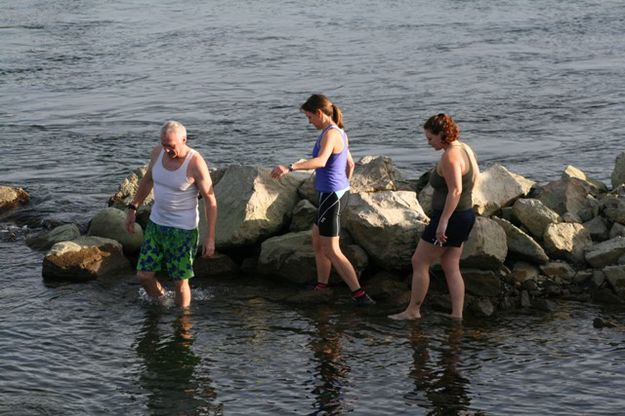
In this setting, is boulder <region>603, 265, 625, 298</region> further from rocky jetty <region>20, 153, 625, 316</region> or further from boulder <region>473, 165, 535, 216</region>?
boulder <region>473, 165, 535, 216</region>

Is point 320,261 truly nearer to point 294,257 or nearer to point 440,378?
point 294,257

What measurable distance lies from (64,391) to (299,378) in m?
1.93

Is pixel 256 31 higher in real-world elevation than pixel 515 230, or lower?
higher

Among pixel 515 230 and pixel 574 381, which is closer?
pixel 574 381

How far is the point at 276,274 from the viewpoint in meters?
12.0

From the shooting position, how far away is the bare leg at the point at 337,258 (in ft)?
35.4

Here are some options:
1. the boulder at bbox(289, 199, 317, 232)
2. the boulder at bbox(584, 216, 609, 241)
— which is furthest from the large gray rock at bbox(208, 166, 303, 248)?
the boulder at bbox(584, 216, 609, 241)

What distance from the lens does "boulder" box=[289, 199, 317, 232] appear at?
12.1m

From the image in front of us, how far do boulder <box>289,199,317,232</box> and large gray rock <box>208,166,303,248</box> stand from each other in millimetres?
142

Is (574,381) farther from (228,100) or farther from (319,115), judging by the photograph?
(228,100)

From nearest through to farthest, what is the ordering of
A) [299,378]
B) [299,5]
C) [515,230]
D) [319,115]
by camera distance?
1. [299,378]
2. [319,115]
3. [515,230]
4. [299,5]

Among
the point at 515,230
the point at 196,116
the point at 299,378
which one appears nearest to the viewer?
the point at 299,378

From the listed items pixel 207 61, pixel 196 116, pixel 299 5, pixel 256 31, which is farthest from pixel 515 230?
pixel 299 5

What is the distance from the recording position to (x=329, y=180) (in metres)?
10.6
